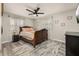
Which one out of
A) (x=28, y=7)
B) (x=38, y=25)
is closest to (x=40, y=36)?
(x=38, y=25)

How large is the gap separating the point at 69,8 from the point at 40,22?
1.83ft

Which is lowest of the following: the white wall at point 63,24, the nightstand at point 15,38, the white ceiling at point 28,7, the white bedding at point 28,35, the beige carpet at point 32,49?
the beige carpet at point 32,49

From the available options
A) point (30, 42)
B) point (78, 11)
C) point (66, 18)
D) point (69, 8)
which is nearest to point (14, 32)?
point (30, 42)

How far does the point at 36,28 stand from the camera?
1675 millimetres

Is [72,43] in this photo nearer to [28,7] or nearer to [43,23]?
[43,23]

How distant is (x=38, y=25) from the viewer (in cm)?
167

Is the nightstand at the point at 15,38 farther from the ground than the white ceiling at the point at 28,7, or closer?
closer

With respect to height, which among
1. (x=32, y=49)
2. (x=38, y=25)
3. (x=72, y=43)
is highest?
(x=38, y=25)

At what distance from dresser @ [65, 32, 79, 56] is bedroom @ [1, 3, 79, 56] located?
68 millimetres

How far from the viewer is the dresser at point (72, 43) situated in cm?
153

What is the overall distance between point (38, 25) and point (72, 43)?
2.18 feet

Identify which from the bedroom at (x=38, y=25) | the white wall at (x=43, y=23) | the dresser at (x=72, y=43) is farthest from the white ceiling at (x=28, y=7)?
the dresser at (x=72, y=43)

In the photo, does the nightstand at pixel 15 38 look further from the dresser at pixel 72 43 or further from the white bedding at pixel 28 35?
the dresser at pixel 72 43

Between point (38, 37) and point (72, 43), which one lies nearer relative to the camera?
point (72, 43)
